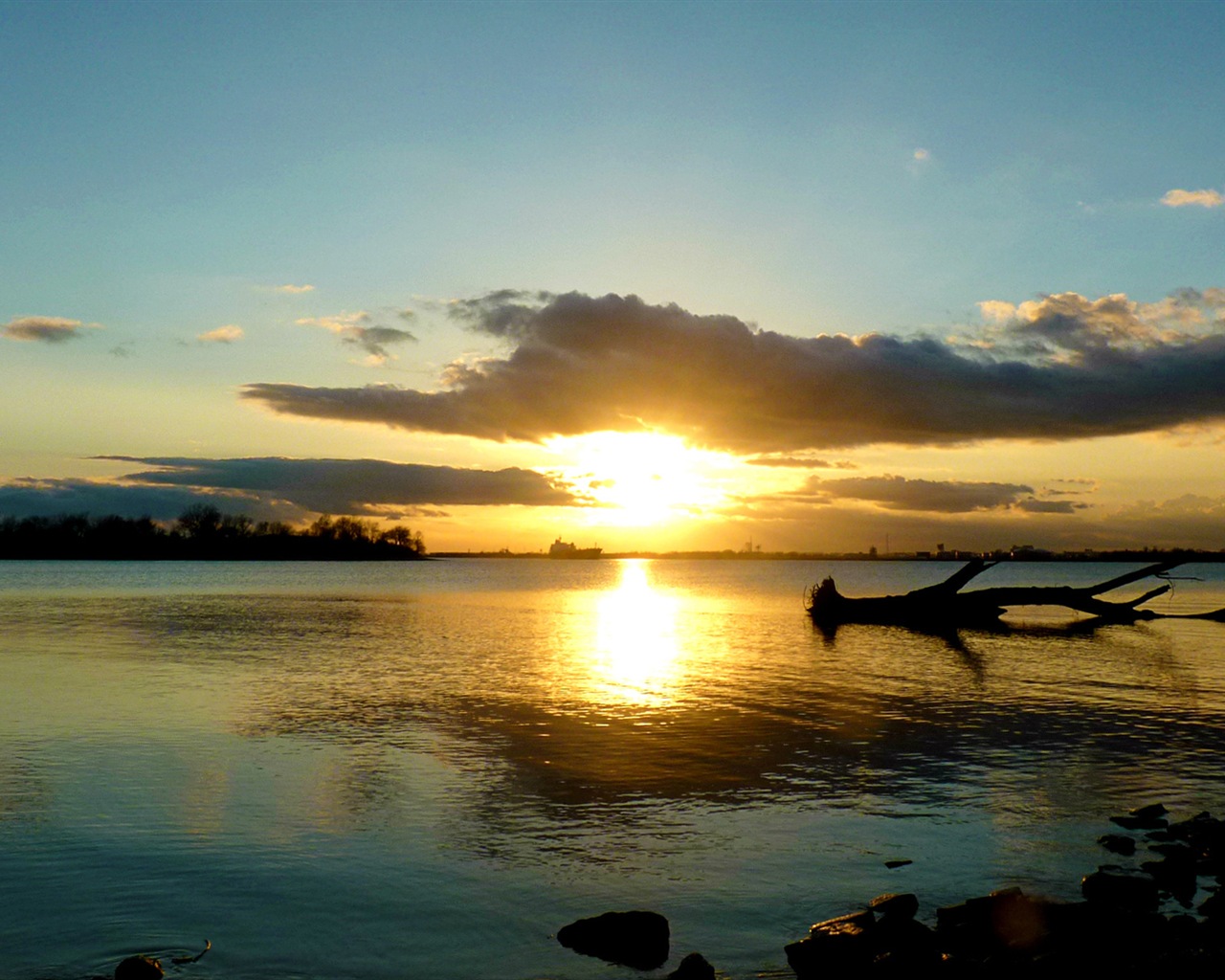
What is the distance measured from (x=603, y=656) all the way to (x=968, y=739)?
75.1 ft

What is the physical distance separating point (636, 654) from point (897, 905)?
113 feet

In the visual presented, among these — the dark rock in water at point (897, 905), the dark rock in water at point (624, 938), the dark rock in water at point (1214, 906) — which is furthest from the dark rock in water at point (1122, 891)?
the dark rock in water at point (624, 938)

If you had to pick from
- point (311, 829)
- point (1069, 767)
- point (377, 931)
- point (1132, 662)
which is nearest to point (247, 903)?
point (377, 931)

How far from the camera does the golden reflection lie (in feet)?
106

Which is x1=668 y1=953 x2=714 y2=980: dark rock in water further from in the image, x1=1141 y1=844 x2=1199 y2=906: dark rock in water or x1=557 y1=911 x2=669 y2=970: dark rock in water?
x1=1141 y1=844 x2=1199 y2=906: dark rock in water

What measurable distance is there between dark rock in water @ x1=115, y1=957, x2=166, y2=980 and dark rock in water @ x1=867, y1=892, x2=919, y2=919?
25.4ft

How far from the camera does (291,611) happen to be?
7188cm

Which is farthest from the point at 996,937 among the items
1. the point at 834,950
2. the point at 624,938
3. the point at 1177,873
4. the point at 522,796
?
the point at 522,796

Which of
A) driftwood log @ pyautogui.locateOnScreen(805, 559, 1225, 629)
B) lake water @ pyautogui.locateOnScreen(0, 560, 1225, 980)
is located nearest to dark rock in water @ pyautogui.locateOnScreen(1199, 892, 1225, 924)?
lake water @ pyautogui.locateOnScreen(0, 560, 1225, 980)

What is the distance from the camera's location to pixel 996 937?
10539 mm

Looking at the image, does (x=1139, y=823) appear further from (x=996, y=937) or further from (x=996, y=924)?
(x=996, y=937)

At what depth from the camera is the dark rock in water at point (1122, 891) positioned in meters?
11.7

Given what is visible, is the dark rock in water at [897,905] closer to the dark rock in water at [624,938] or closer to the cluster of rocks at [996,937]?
the cluster of rocks at [996,937]

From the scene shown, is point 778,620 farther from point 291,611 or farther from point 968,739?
point 968,739
